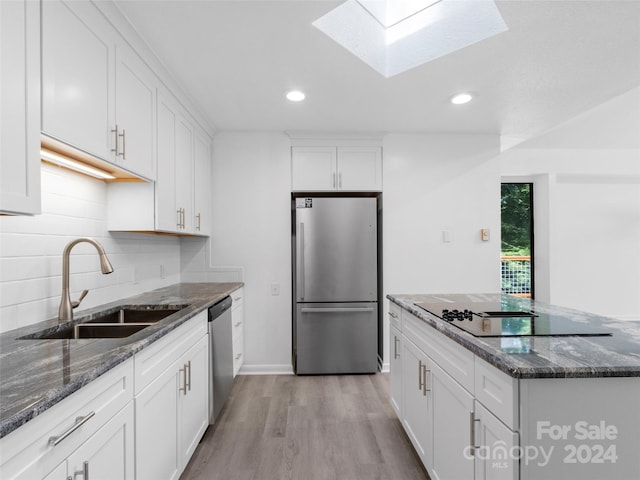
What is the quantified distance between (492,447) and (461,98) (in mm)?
2489

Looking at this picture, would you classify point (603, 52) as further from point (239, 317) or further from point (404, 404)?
point (239, 317)

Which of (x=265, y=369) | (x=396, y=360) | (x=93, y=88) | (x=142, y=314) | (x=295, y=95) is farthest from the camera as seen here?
(x=265, y=369)

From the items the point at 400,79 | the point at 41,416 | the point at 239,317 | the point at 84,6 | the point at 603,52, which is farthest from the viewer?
the point at 239,317

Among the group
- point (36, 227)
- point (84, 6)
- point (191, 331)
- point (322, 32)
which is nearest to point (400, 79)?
point (322, 32)

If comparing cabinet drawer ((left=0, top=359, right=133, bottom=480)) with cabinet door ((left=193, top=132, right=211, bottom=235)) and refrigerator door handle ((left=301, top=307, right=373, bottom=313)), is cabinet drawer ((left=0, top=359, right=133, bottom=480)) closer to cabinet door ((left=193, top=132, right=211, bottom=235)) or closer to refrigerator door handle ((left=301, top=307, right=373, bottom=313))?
cabinet door ((left=193, top=132, right=211, bottom=235))

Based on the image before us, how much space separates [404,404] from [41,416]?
76.1 inches

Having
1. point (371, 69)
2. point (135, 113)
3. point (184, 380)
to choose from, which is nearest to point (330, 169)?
point (371, 69)

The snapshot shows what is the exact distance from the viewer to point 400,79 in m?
2.41

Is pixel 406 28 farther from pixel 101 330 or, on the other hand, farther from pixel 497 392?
pixel 101 330

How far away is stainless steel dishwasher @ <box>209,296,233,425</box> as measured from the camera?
2.30 metres

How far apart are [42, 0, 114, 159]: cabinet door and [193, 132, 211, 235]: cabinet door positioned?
1.39m

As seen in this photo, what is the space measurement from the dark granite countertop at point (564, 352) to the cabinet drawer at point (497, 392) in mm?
47

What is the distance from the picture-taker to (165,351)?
158cm

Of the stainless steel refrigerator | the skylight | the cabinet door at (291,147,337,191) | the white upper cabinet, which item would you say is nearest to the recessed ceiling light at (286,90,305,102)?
the skylight
